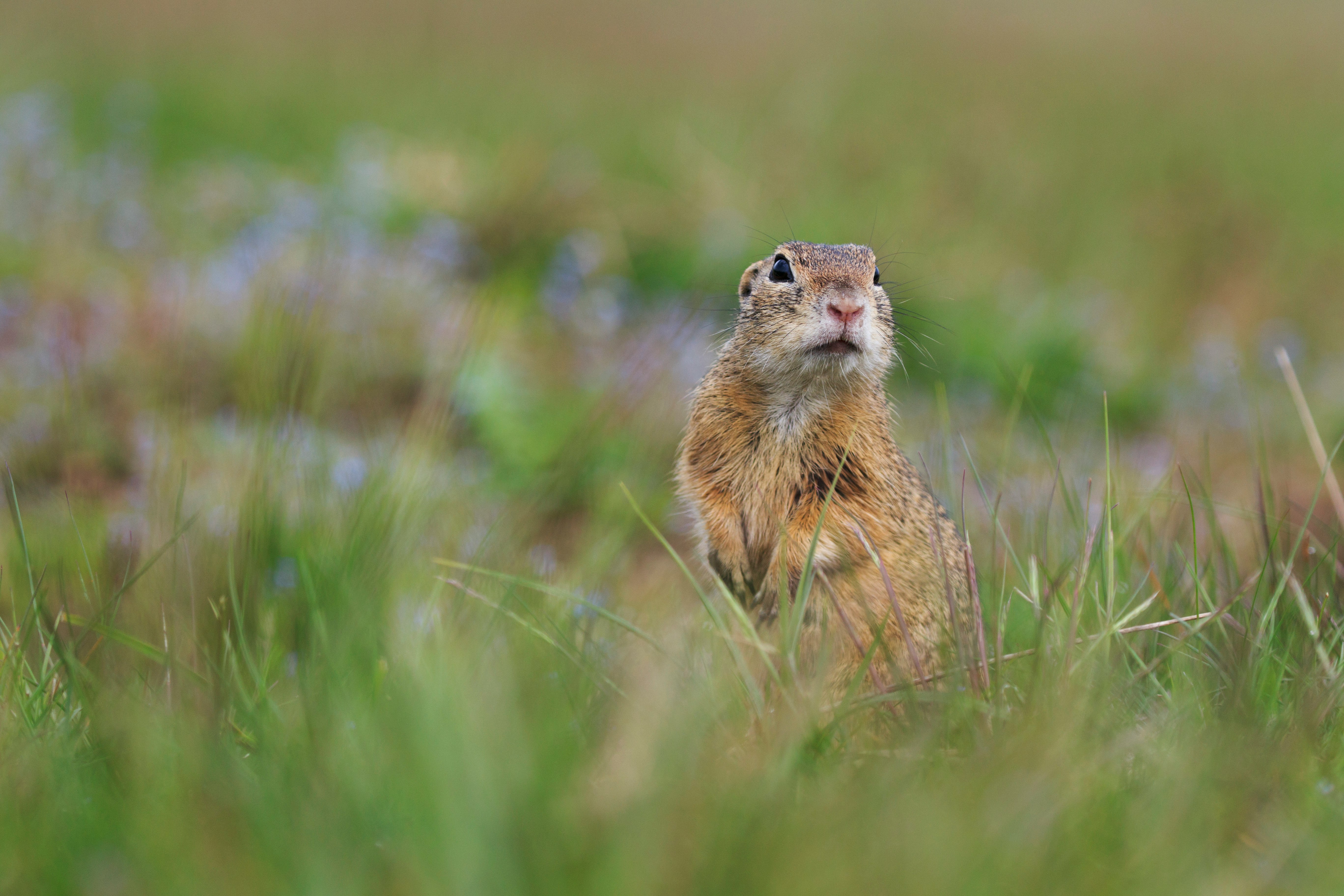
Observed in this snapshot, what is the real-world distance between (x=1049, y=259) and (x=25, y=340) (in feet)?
21.0

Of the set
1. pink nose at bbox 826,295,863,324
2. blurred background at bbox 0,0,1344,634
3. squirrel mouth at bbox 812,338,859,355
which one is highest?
pink nose at bbox 826,295,863,324

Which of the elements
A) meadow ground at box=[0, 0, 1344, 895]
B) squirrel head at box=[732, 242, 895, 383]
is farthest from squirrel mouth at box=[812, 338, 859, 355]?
meadow ground at box=[0, 0, 1344, 895]

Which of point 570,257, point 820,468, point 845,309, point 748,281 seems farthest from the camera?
point 570,257

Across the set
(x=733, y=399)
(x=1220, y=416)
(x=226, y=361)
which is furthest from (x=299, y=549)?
(x=1220, y=416)

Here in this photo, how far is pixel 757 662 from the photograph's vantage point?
2539 millimetres

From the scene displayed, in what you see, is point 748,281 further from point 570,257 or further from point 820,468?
point 570,257

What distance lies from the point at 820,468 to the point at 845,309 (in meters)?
0.41

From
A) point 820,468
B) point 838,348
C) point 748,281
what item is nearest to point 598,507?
point 820,468

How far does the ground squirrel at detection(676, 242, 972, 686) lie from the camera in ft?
8.82

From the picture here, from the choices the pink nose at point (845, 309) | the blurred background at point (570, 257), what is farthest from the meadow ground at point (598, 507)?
the pink nose at point (845, 309)

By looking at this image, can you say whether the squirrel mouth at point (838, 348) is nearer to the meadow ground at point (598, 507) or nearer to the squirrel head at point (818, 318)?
the squirrel head at point (818, 318)

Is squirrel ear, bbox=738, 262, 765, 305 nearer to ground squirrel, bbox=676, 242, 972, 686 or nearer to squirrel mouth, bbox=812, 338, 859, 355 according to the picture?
ground squirrel, bbox=676, 242, 972, 686

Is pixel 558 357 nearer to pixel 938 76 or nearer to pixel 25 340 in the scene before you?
pixel 25 340

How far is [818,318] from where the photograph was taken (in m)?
2.88
